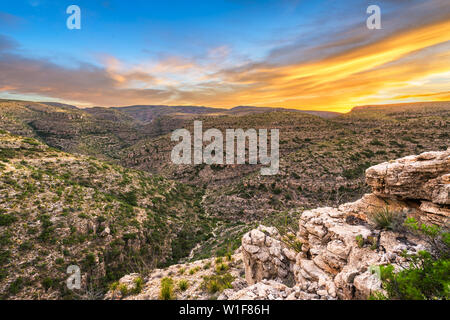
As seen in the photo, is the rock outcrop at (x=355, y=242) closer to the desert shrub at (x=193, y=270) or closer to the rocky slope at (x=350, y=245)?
the rocky slope at (x=350, y=245)

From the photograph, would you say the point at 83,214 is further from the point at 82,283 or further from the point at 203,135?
the point at 203,135

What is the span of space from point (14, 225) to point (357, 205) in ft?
69.5

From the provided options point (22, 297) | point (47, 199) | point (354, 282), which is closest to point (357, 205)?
point (354, 282)

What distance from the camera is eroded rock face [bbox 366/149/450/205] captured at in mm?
5637

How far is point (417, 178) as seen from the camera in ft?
20.2

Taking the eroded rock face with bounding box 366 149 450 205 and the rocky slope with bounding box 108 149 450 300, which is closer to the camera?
the rocky slope with bounding box 108 149 450 300

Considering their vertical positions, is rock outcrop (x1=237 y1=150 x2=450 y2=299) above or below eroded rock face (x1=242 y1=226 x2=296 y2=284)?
above

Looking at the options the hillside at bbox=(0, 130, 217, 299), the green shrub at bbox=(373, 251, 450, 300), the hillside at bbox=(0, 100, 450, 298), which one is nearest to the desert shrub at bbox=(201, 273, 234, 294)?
the hillside at bbox=(0, 100, 450, 298)

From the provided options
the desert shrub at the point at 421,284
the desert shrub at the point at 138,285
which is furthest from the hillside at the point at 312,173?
the desert shrub at the point at 421,284

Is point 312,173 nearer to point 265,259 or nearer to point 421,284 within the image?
point 265,259

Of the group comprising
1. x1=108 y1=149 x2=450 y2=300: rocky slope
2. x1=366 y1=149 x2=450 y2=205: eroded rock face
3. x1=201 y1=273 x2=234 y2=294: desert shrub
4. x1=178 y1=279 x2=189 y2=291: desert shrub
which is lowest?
x1=178 y1=279 x2=189 y2=291: desert shrub

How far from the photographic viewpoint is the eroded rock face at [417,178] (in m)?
5.64

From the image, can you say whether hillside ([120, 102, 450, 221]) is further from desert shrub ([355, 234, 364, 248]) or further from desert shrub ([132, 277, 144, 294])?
desert shrub ([355, 234, 364, 248])

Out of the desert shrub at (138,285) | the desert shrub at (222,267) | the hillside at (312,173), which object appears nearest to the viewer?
the desert shrub at (138,285)
